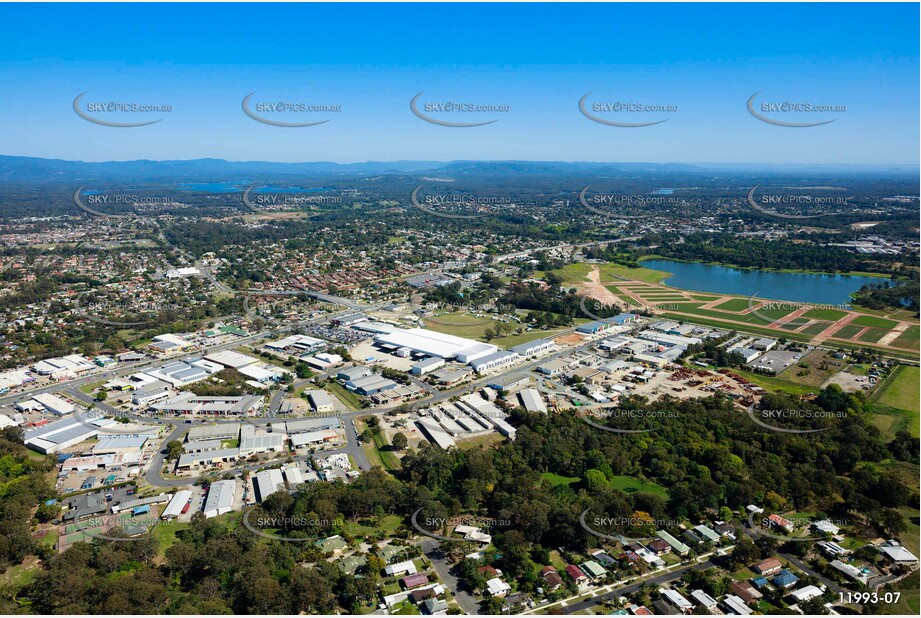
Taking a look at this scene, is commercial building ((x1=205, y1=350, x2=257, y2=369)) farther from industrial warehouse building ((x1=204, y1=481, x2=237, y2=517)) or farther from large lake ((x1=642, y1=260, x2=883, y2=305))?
large lake ((x1=642, y1=260, x2=883, y2=305))

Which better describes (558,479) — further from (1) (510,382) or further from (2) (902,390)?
(2) (902,390)

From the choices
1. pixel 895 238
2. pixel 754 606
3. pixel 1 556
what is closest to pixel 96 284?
pixel 1 556

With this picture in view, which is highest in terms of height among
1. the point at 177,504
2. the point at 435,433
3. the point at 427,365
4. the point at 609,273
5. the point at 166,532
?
the point at 609,273

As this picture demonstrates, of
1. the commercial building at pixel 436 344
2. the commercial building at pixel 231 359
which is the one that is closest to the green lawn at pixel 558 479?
the commercial building at pixel 436 344

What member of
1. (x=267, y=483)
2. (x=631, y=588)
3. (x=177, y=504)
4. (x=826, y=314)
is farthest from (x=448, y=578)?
(x=826, y=314)

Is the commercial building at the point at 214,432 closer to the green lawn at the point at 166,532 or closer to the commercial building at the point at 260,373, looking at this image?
the commercial building at the point at 260,373

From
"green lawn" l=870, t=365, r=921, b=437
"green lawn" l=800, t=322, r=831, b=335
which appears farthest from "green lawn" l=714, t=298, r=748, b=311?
"green lawn" l=870, t=365, r=921, b=437
